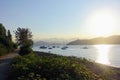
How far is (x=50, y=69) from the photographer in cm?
1484

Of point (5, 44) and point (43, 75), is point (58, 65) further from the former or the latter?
point (5, 44)

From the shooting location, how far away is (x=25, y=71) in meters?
15.2

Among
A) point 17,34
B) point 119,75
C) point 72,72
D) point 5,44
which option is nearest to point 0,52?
point 5,44

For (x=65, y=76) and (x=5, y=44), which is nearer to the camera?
(x=65, y=76)

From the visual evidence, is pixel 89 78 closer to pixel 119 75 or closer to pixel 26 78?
pixel 26 78

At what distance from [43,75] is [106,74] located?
262 inches

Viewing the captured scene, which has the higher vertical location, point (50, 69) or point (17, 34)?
point (17, 34)

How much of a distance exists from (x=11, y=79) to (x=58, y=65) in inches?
120

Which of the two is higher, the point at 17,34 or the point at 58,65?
the point at 17,34

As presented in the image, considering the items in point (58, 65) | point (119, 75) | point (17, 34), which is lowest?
point (119, 75)

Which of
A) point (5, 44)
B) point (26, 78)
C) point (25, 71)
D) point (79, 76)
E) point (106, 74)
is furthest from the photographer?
point (5, 44)

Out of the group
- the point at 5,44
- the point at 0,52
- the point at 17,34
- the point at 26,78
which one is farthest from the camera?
the point at 17,34

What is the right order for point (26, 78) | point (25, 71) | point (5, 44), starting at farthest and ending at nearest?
point (5, 44) < point (25, 71) < point (26, 78)

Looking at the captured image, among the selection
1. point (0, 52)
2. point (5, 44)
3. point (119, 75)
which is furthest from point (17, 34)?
point (119, 75)
